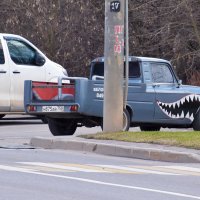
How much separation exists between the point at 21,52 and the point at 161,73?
13.8 feet

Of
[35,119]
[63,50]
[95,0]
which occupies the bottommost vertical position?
[35,119]

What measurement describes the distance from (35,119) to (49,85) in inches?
257

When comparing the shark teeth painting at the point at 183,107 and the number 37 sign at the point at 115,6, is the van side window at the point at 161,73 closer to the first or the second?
the shark teeth painting at the point at 183,107

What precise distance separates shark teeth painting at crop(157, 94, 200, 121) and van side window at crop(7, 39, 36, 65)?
180 inches

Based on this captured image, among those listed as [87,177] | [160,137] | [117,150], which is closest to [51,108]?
[160,137]

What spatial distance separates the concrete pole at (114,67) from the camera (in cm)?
1683

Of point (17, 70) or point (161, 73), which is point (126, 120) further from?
point (17, 70)

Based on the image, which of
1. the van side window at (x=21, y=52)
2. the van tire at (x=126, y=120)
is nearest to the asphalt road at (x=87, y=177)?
the van tire at (x=126, y=120)

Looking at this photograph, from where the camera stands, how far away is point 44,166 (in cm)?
1287

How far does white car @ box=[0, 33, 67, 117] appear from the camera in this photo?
813 inches

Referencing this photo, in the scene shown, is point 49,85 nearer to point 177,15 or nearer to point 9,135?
point 9,135

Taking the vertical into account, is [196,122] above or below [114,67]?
below

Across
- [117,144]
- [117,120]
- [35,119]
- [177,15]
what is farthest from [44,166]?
[177,15]

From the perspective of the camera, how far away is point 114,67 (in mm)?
16891
